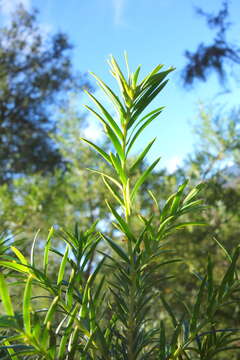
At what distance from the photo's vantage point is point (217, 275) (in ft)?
14.7

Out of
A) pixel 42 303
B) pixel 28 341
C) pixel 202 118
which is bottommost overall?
pixel 28 341

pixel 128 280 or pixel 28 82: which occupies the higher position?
pixel 28 82

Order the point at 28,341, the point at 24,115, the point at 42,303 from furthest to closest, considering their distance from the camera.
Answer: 1. the point at 24,115
2. the point at 42,303
3. the point at 28,341

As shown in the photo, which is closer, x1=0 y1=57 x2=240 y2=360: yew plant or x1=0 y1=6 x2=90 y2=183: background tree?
x1=0 y1=57 x2=240 y2=360: yew plant

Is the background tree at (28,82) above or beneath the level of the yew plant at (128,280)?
above

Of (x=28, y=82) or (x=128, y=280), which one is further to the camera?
(x=28, y=82)

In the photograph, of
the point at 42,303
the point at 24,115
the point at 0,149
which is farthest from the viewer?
the point at 24,115

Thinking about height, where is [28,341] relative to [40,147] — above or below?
below

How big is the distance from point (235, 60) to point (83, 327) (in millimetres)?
4508

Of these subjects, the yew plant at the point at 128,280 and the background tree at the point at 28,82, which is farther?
the background tree at the point at 28,82

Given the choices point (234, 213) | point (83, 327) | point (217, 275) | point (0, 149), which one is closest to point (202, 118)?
point (234, 213)

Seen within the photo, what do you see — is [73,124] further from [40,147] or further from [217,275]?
[40,147]

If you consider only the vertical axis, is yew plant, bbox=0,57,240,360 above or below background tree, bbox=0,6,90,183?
below

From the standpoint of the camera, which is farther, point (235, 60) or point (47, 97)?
point (47, 97)
